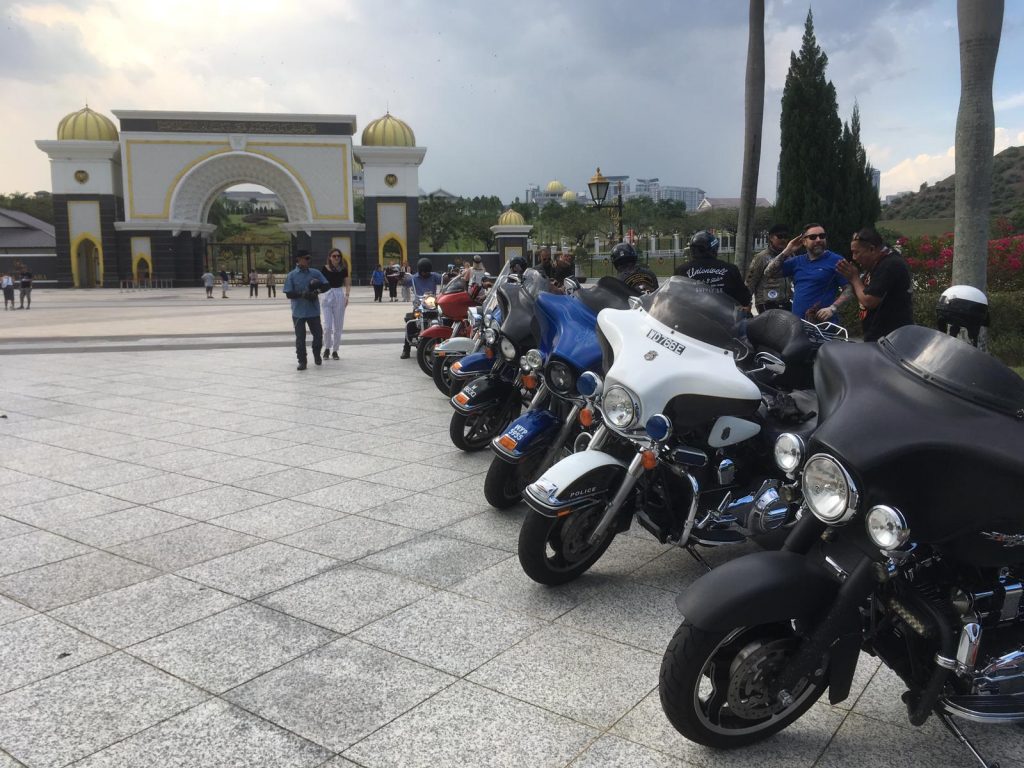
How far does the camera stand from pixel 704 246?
645 centimetres

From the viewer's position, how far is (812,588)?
7.80 ft

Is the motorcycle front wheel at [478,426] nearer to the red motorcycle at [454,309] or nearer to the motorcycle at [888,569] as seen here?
the red motorcycle at [454,309]

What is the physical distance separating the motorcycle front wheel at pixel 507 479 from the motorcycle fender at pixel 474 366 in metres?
1.24

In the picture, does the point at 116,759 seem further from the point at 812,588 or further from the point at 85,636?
the point at 812,588

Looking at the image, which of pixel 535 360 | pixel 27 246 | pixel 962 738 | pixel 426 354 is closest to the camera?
pixel 962 738

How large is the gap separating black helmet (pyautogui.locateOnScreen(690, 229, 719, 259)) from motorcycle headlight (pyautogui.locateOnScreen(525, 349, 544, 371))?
2.28m

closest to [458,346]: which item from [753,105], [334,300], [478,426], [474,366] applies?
[478,426]

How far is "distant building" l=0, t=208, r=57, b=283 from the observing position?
44031 mm

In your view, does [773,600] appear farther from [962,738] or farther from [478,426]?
[478,426]

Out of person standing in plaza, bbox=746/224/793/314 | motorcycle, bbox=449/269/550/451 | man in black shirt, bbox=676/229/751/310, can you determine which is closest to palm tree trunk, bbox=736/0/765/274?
person standing in plaza, bbox=746/224/793/314

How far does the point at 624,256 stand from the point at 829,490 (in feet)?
14.7

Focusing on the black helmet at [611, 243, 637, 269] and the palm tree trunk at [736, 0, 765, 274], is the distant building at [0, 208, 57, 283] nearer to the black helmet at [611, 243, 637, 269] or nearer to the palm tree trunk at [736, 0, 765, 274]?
the palm tree trunk at [736, 0, 765, 274]

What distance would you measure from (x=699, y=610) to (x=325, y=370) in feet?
30.6

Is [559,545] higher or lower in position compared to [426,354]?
lower
